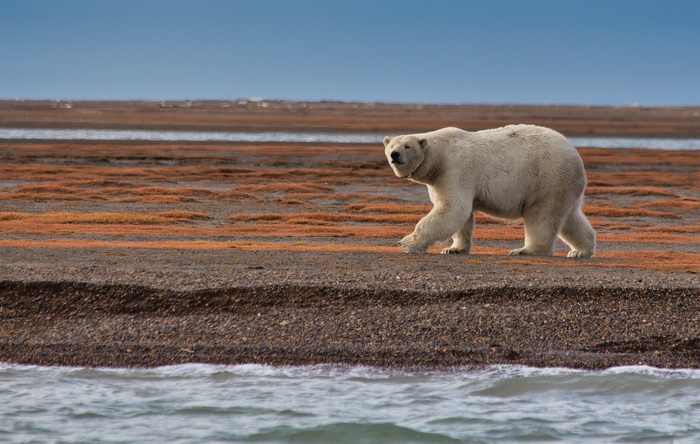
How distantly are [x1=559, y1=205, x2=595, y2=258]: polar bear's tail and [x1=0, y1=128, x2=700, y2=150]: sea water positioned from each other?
5710cm

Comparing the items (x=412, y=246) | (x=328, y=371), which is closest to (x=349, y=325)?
(x=328, y=371)

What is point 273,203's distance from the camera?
3222 cm

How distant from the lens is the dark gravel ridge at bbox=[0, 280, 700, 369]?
37.2 feet

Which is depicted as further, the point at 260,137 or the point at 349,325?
the point at 260,137

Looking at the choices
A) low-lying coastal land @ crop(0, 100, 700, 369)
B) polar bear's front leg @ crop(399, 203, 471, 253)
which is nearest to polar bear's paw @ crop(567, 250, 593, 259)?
low-lying coastal land @ crop(0, 100, 700, 369)

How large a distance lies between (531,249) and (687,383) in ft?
19.7

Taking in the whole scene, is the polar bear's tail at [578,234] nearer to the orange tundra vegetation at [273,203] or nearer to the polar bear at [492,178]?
the polar bear at [492,178]

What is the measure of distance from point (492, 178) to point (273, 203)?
55.1 ft

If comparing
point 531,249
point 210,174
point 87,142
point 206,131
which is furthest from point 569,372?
point 206,131

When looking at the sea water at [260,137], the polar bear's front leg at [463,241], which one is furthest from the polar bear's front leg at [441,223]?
the sea water at [260,137]

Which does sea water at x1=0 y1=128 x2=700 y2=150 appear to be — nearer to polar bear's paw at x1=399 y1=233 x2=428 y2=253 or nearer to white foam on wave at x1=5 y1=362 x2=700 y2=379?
polar bear's paw at x1=399 y1=233 x2=428 y2=253

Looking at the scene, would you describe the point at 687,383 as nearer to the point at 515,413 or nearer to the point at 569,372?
the point at 569,372

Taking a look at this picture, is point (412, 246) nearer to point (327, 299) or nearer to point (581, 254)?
point (581, 254)

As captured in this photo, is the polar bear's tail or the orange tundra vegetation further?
the orange tundra vegetation
